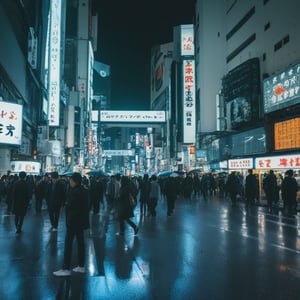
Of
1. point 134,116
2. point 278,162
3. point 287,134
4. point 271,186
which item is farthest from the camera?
point 134,116

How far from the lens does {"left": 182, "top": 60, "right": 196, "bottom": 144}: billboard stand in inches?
2345

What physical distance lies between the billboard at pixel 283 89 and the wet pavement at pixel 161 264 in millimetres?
16365

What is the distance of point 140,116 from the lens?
88.1 metres

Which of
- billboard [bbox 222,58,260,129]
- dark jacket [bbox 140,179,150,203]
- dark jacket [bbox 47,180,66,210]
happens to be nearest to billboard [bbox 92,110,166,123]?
billboard [bbox 222,58,260,129]

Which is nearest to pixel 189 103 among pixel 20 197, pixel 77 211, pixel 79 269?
pixel 20 197

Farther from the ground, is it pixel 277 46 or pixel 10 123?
pixel 277 46

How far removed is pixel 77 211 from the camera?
20.4 feet

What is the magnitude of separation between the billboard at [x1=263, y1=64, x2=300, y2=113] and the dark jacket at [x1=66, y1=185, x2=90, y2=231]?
2257 centimetres

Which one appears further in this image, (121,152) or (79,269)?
(121,152)

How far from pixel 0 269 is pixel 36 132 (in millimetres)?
34237

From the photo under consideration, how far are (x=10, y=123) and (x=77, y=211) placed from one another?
19628mm

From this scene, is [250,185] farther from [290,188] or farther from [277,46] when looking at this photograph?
[277,46]

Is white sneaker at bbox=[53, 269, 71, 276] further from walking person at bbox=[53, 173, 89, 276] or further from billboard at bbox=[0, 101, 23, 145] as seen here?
billboard at bbox=[0, 101, 23, 145]

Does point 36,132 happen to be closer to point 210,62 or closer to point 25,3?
point 25,3
